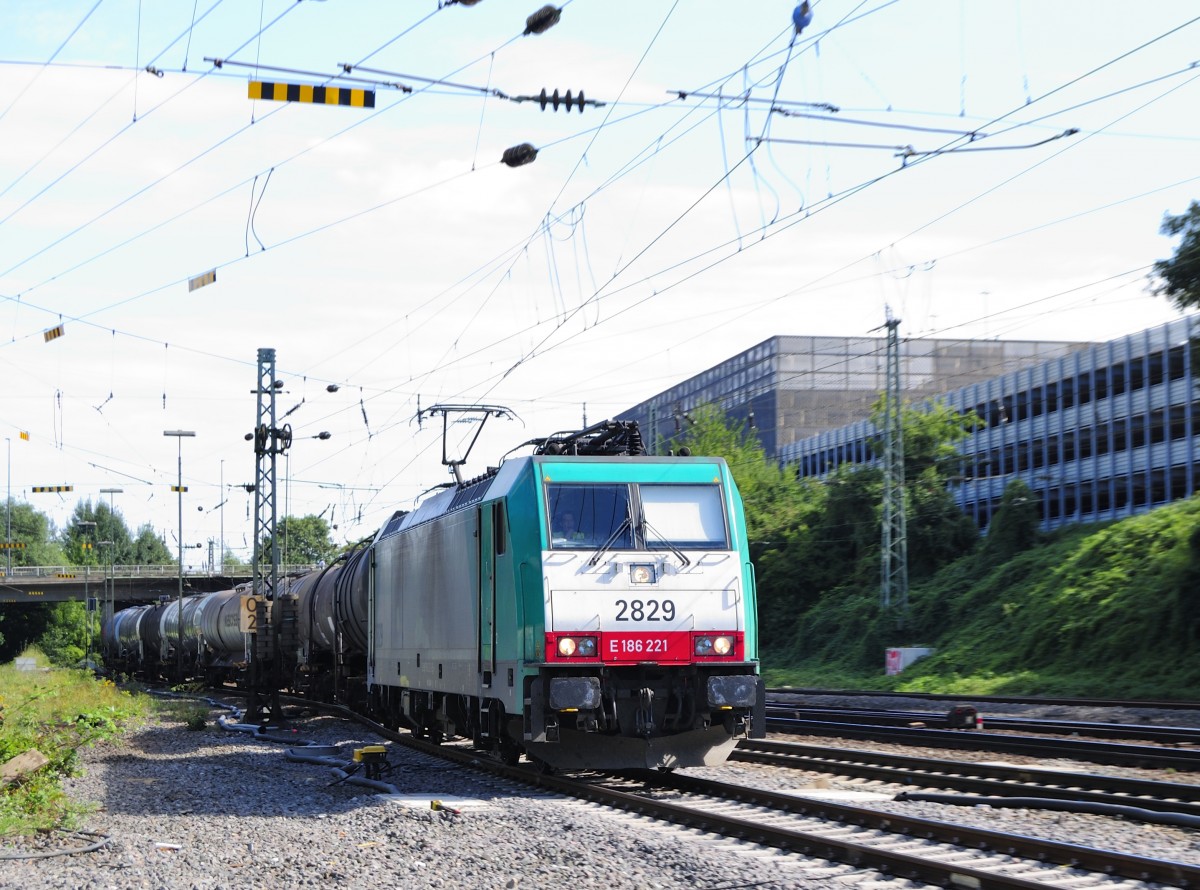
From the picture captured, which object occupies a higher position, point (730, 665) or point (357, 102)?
point (357, 102)

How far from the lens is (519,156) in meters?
15.0

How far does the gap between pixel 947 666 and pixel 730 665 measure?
25.7 meters

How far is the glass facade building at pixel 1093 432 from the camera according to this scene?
4547 centimetres

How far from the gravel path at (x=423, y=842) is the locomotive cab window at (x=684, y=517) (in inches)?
107

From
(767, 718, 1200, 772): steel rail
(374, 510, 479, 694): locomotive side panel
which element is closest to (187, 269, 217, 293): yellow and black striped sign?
(374, 510, 479, 694): locomotive side panel

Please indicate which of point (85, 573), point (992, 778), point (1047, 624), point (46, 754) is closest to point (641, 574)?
point (992, 778)

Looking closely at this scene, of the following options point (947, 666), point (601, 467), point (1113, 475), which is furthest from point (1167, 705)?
point (1113, 475)

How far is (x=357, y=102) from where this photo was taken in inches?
474

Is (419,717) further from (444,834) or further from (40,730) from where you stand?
(444,834)

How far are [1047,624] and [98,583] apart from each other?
6266 centimetres

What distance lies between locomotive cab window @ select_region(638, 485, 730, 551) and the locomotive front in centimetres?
1

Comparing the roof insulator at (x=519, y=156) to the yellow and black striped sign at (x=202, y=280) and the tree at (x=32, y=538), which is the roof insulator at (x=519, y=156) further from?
the tree at (x=32, y=538)

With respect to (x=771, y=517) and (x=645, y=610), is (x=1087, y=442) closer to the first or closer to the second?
(x=771, y=517)

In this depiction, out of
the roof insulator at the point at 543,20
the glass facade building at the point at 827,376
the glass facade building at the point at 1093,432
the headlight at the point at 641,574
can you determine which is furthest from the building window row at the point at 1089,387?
the roof insulator at the point at 543,20
